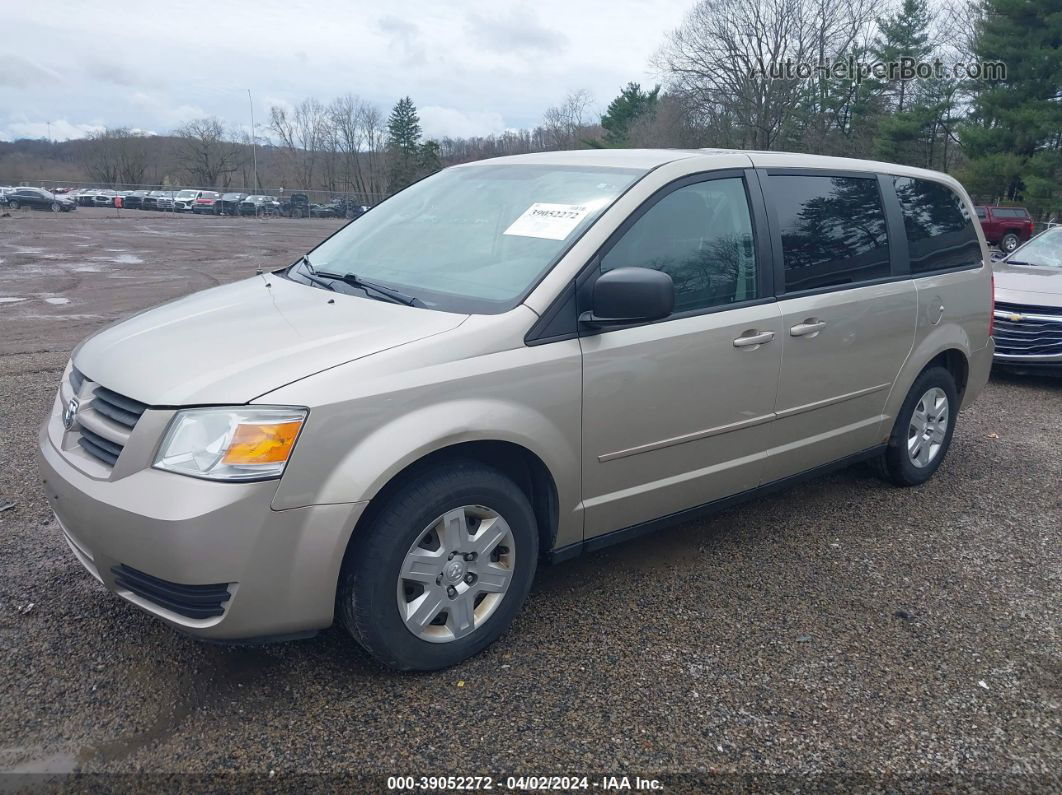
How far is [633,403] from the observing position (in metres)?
3.26

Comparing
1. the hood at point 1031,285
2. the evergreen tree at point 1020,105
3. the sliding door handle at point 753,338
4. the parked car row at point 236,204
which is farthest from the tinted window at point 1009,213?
the parked car row at point 236,204

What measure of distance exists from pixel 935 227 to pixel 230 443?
410 centimetres

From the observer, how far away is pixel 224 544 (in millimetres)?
2453

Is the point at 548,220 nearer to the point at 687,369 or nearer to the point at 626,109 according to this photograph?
the point at 687,369

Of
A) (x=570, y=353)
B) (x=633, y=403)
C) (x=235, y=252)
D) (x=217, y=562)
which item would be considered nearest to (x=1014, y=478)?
(x=633, y=403)

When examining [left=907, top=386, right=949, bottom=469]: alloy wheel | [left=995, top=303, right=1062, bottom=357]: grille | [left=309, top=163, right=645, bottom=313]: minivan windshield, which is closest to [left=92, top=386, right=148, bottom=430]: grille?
[left=309, top=163, right=645, bottom=313]: minivan windshield

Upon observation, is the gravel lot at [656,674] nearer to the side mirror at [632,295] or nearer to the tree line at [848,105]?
the side mirror at [632,295]

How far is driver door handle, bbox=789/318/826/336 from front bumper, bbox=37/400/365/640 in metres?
2.23

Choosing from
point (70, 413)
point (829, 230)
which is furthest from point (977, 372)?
point (70, 413)

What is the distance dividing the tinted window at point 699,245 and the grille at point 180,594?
70.5 inches

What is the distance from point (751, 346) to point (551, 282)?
3.48 feet

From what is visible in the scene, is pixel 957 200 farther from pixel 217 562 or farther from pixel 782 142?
pixel 782 142

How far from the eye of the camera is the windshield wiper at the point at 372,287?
3.19 m

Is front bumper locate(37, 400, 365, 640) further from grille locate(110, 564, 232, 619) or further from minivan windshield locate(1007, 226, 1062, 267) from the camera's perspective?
minivan windshield locate(1007, 226, 1062, 267)
